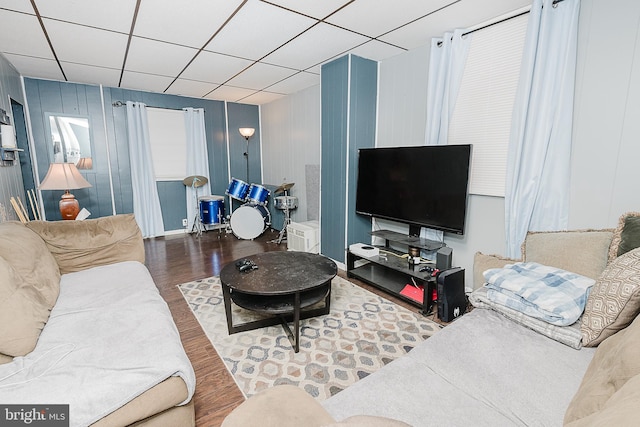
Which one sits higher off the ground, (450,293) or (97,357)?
(97,357)

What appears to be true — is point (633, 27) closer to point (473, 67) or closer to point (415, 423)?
point (473, 67)

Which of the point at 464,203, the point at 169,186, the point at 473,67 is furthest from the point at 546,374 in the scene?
the point at 169,186

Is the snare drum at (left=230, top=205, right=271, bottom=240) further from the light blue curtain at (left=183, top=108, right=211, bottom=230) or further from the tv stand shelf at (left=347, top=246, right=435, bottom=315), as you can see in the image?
the tv stand shelf at (left=347, top=246, right=435, bottom=315)

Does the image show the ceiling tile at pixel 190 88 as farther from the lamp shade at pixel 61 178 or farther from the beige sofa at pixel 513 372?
the beige sofa at pixel 513 372

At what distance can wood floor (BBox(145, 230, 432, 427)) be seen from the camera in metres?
1.62

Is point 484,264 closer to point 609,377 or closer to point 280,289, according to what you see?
point 609,377

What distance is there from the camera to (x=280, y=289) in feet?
6.46

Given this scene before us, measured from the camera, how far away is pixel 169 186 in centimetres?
523

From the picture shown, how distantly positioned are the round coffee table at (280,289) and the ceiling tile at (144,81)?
3.15 metres

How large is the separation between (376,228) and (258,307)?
6.47 feet

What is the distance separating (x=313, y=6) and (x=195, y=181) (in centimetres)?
373

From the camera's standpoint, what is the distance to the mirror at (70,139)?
13.9 ft

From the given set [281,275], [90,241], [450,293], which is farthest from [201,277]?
[450,293]

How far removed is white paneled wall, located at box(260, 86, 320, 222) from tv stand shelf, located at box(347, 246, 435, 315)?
1.59 metres
